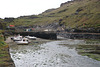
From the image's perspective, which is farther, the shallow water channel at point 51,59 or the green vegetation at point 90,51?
the green vegetation at point 90,51

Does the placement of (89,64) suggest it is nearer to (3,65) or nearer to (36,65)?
(36,65)

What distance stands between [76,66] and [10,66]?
17.4 m

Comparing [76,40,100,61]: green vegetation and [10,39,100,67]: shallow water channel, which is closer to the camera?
[10,39,100,67]: shallow water channel

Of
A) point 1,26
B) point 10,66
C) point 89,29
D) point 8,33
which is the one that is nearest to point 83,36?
point 89,29

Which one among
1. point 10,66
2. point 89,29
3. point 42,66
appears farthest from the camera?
point 89,29

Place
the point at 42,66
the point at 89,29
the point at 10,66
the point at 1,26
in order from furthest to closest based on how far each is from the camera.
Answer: the point at 1,26, the point at 89,29, the point at 42,66, the point at 10,66

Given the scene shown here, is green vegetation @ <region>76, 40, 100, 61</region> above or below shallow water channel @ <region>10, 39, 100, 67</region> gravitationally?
below

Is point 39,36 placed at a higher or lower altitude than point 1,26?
lower

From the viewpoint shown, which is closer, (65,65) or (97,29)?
(65,65)

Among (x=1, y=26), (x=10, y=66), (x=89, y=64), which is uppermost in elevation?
(x=1, y=26)

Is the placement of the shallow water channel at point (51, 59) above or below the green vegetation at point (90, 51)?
above

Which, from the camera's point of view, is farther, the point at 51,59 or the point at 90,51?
the point at 90,51

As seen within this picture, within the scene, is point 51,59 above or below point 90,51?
above

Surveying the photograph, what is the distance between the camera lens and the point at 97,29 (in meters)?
109
